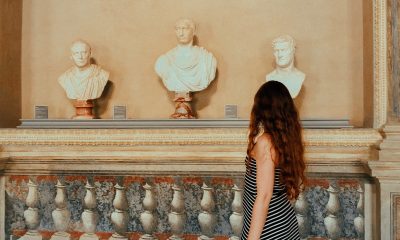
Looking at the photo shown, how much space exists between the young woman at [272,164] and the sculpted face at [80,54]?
2366 mm

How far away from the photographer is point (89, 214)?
169 inches

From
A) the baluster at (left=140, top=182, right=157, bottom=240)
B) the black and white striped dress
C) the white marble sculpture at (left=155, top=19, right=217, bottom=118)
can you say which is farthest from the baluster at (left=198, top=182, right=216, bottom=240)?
the black and white striped dress

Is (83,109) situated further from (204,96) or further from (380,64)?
(380,64)

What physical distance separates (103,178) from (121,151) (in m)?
0.30

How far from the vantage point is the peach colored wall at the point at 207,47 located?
4672 mm

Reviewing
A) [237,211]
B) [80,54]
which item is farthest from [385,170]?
[80,54]

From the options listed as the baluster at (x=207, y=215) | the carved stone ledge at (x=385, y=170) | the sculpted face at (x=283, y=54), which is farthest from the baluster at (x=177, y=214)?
the carved stone ledge at (x=385, y=170)

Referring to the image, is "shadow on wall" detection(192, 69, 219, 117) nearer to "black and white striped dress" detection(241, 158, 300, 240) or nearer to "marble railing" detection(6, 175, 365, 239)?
"marble railing" detection(6, 175, 365, 239)

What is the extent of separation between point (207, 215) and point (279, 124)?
1.73 meters

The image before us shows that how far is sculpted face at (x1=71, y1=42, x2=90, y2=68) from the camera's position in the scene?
460cm

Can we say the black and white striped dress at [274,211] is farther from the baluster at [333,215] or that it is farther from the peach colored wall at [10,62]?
the peach colored wall at [10,62]

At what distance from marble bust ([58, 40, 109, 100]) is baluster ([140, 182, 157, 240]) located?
3.37ft

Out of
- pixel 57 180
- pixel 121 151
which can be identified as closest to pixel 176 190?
pixel 121 151

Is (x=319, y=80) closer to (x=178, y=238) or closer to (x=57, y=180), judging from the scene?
(x=178, y=238)
